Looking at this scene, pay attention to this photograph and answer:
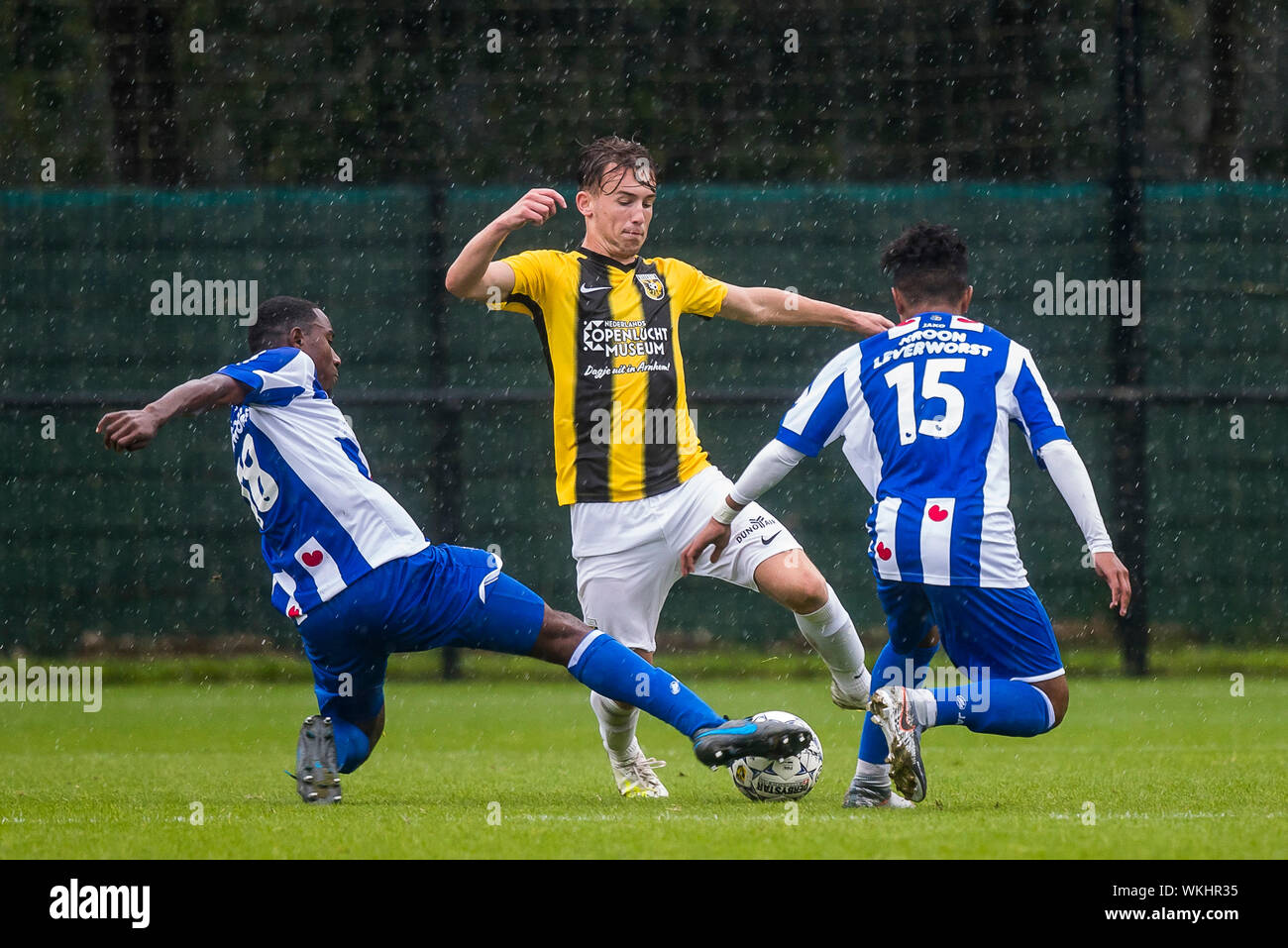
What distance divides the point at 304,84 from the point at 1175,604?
20.3 feet

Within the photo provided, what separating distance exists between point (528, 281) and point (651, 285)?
1.59 feet

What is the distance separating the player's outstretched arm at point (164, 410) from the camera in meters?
4.21

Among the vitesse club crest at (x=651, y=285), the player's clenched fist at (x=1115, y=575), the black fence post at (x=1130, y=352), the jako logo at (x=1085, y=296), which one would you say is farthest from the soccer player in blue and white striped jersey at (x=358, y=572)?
the jako logo at (x=1085, y=296)

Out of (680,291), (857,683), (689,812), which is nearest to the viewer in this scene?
(689,812)

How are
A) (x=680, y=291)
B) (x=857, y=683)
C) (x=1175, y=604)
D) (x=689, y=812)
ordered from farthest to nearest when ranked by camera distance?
(x=1175, y=604)
(x=680, y=291)
(x=857, y=683)
(x=689, y=812)

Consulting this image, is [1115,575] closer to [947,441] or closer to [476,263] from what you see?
[947,441]

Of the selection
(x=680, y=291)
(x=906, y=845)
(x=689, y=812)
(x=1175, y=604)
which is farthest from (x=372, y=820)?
(x=1175, y=604)

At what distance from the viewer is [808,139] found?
9883 mm

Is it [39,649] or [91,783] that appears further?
[39,649]

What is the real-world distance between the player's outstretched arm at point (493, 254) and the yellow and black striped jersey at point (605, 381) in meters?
0.11

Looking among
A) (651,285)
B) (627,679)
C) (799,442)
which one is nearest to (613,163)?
(651,285)

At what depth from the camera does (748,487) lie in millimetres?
4793

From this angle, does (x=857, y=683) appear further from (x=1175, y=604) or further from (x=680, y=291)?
(x=1175, y=604)

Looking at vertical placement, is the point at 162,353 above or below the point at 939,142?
below
